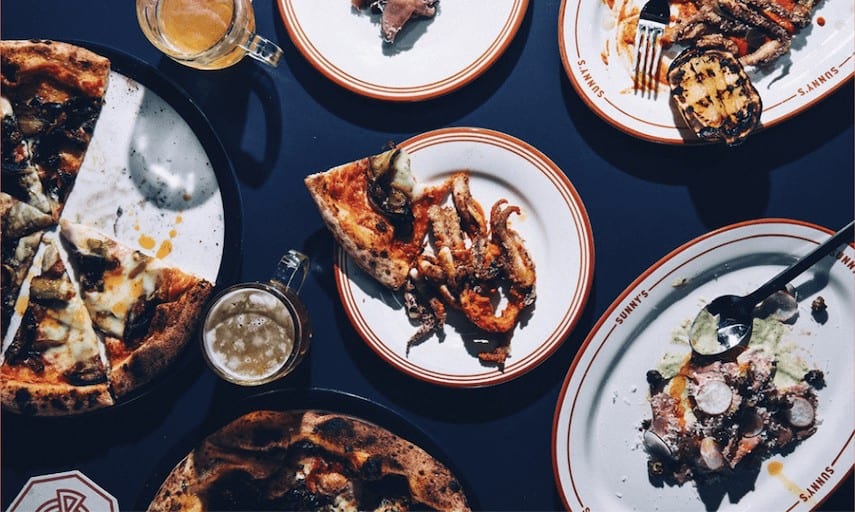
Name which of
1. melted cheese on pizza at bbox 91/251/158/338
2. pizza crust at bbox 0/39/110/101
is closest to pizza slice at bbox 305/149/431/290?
melted cheese on pizza at bbox 91/251/158/338

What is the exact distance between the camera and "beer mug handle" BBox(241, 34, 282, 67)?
297 centimetres

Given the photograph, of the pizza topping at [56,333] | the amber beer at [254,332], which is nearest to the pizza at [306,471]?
the amber beer at [254,332]

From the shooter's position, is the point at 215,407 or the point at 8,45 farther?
the point at 215,407

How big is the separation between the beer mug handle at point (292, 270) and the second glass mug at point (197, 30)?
0.81 meters

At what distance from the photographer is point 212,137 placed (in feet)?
10.3

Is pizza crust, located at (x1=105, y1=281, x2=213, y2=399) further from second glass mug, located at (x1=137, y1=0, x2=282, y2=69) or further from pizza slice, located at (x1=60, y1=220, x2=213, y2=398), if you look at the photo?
second glass mug, located at (x1=137, y1=0, x2=282, y2=69)

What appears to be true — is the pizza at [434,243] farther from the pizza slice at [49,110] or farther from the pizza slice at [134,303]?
the pizza slice at [49,110]

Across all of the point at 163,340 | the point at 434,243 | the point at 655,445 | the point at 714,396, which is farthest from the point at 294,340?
the point at 714,396

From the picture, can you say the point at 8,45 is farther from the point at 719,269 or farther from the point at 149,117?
the point at 719,269

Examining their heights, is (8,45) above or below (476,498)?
above

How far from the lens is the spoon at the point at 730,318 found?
121 inches

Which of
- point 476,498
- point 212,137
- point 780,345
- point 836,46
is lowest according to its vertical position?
point 476,498

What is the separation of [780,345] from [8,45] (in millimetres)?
3587

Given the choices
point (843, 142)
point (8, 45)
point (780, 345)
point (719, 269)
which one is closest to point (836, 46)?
point (843, 142)
